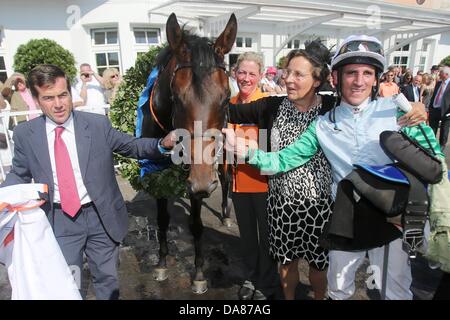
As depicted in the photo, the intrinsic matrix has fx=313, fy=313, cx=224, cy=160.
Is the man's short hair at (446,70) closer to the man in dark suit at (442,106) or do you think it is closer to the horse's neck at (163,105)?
the man in dark suit at (442,106)

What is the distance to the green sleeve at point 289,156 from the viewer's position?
208cm

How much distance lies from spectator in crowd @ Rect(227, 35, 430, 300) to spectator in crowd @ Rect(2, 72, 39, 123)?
18.6 ft

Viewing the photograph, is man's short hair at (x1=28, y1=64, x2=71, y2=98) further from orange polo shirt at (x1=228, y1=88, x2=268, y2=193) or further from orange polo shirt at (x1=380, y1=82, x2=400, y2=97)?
orange polo shirt at (x1=380, y1=82, x2=400, y2=97)

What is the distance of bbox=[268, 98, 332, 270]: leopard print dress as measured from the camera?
7.09 feet

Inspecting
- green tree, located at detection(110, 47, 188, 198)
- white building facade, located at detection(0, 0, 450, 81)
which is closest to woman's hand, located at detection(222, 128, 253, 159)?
green tree, located at detection(110, 47, 188, 198)

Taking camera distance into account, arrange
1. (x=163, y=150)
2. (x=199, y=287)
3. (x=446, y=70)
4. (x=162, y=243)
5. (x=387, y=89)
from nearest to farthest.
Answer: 1. (x=163, y=150)
2. (x=199, y=287)
3. (x=162, y=243)
4. (x=446, y=70)
5. (x=387, y=89)

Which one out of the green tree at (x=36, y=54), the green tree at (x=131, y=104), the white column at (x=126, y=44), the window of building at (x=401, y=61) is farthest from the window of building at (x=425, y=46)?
the green tree at (x=131, y=104)

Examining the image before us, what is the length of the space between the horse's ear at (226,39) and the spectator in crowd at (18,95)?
483 cm

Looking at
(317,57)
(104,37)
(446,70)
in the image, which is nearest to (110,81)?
(104,37)

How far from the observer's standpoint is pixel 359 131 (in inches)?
73.2

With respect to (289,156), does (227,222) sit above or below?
below

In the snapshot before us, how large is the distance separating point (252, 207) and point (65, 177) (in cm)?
146

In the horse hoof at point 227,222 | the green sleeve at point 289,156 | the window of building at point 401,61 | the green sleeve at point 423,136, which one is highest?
the window of building at point 401,61

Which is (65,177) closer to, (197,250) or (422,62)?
(197,250)
